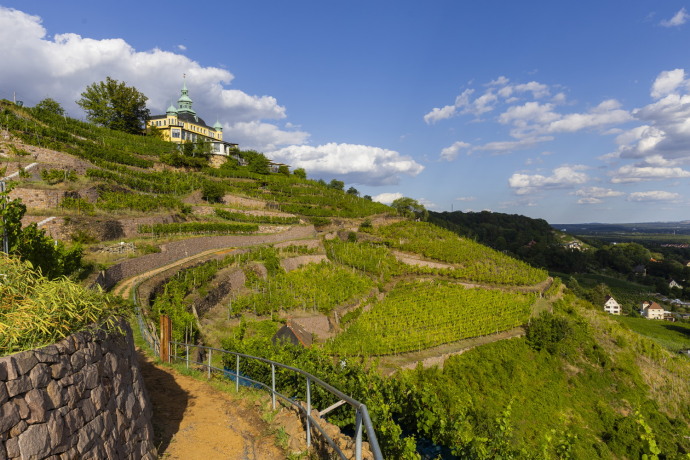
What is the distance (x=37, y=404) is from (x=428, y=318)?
19906mm

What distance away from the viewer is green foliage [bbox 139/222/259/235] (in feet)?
76.8

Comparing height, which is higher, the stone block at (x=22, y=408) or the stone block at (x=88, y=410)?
the stone block at (x=22, y=408)

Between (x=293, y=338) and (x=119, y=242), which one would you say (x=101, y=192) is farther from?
(x=293, y=338)

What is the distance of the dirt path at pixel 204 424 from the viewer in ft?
15.6

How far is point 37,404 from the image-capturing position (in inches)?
108

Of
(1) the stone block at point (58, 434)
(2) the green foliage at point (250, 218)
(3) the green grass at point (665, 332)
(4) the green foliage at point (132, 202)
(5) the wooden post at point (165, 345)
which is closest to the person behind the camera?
(1) the stone block at point (58, 434)

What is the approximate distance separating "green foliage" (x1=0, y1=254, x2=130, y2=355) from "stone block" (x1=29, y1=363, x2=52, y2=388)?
0.71 ft

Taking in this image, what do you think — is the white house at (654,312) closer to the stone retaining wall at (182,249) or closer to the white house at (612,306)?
the white house at (612,306)

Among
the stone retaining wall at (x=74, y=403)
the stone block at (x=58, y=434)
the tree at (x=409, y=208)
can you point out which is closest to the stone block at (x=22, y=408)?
the stone retaining wall at (x=74, y=403)

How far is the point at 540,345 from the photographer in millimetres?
21047

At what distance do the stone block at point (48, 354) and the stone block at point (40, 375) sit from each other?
45mm

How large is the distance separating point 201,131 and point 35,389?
6323cm

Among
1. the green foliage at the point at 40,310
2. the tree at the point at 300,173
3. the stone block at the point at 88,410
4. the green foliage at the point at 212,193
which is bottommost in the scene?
the stone block at the point at 88,410

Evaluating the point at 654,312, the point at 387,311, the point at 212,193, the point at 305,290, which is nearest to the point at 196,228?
the point at 212,193
